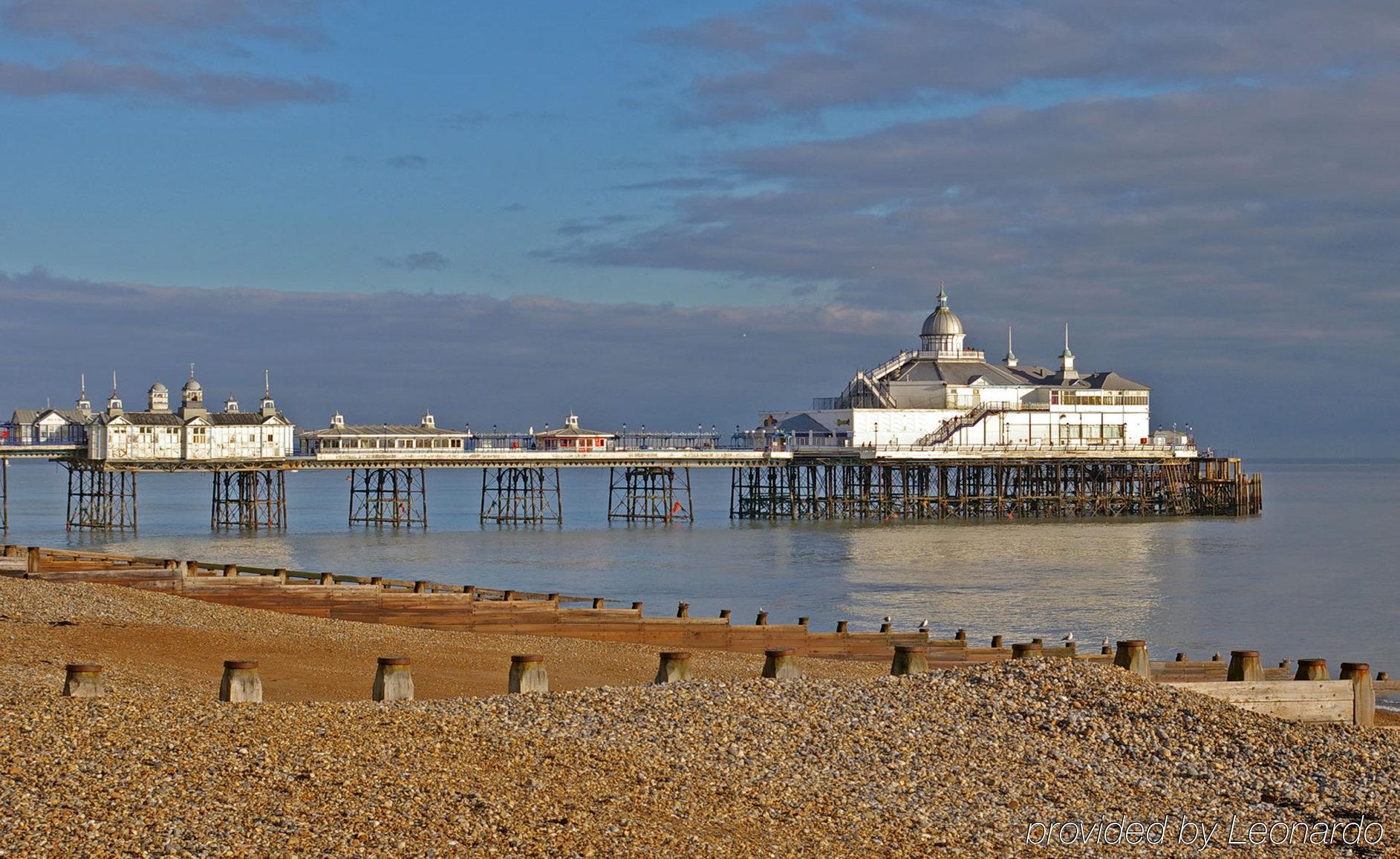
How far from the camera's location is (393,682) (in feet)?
41.4

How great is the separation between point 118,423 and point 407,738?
197 feet

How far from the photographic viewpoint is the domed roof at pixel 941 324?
8838 cm

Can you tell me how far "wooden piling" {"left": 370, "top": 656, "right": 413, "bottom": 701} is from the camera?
12602 mm

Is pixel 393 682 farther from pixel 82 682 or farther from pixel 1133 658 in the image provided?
pixel 1133 658

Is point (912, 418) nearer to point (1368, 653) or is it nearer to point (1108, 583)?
point (1108, 583)

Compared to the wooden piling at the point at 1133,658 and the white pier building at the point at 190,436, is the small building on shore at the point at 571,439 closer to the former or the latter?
the white pier building at the point at 190,436

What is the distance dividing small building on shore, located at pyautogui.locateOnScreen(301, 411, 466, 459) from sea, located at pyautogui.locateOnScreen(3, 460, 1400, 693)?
11.1 feet

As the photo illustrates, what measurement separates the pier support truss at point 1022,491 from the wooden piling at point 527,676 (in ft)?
203

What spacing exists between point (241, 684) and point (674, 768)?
351cm

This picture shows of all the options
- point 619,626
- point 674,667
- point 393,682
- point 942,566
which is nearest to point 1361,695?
point 674,667

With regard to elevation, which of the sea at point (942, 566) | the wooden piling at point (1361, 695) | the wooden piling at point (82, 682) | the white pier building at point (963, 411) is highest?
the white pier building at point (963, 411)

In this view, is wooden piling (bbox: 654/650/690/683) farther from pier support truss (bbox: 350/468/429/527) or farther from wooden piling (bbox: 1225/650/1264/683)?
pier support truss (bbox: 350/468/429/527)

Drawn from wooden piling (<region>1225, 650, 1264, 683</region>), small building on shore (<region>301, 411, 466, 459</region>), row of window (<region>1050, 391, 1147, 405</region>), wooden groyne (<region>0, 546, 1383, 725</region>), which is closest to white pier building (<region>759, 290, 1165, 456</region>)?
row of window (<region>1050, 391, 1147, 405</region>)

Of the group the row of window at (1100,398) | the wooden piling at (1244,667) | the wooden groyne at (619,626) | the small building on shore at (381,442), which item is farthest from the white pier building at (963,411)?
the wooden piling at (1244,667)
